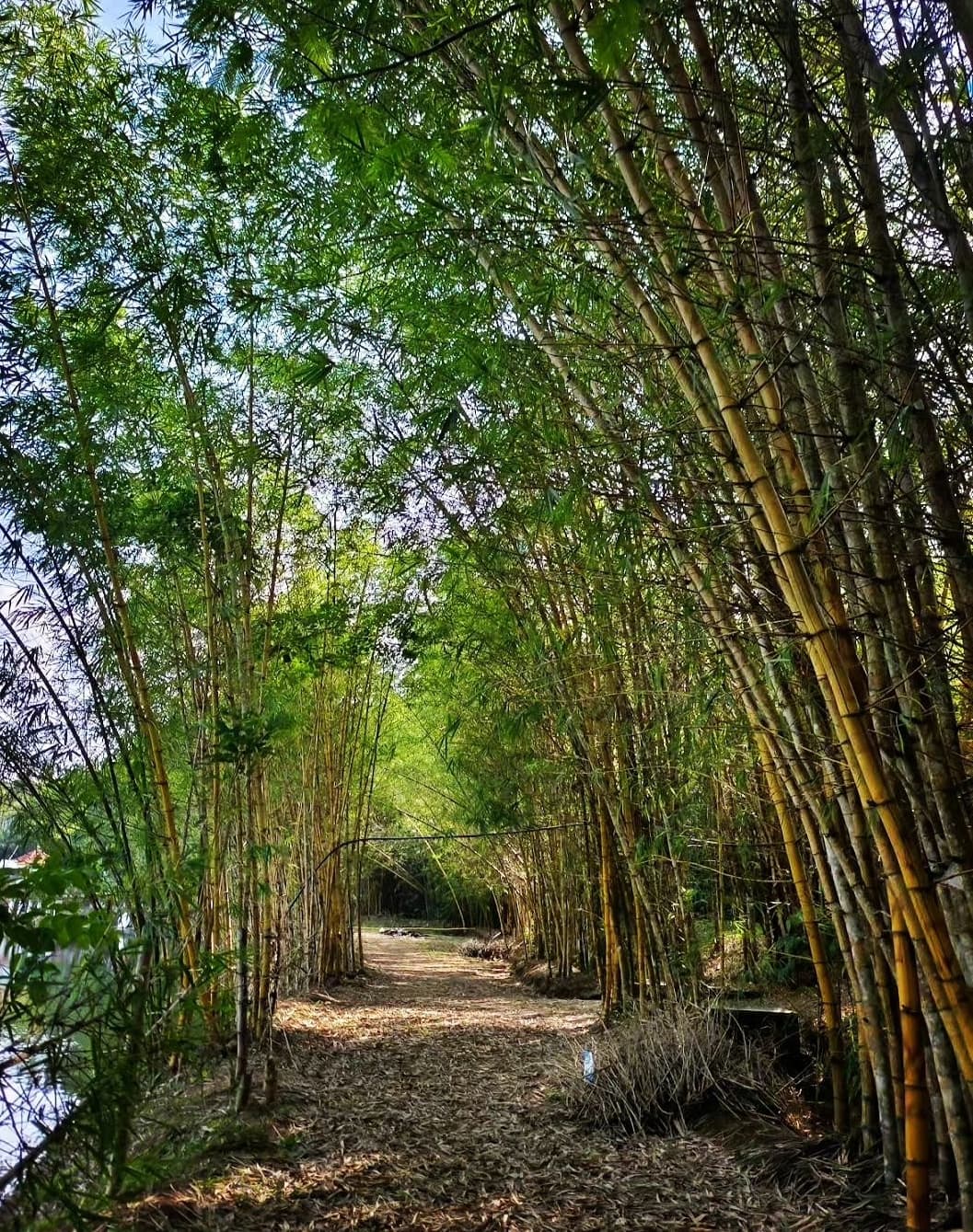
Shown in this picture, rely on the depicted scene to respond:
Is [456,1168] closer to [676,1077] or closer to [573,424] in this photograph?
[676,1077]

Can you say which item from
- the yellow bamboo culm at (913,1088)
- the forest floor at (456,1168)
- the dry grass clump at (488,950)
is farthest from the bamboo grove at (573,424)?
the dry grass clump at (488,950)

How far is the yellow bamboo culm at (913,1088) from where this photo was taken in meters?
1.78

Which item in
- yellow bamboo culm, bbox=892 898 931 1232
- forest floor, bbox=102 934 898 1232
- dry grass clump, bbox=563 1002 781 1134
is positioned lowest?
forest floor, bbox=102 934 898 1232

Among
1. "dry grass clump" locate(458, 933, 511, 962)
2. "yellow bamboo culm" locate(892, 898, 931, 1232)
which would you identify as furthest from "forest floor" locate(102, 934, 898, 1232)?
"dry grass clump" locate(458, 933, 511, 962)

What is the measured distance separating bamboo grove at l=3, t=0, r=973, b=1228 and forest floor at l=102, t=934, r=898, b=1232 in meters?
0.37

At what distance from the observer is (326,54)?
1.90 m

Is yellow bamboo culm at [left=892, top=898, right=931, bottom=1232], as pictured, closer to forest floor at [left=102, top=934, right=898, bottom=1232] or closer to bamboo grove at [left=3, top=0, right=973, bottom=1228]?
bamboo grove at [left=3, top=0, right=973, bottom=1228]

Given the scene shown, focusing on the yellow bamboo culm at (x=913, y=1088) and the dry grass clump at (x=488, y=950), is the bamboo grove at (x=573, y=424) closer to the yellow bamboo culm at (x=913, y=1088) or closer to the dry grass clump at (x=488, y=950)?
the yellow bamboo culm at (x=913, y=1088)

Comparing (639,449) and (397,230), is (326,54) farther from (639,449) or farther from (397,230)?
(639,449)

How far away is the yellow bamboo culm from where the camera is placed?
178 cm

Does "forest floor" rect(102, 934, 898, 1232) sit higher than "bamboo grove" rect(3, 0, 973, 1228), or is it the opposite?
"bamboo grove" rect(3, 0, 973, 1228)

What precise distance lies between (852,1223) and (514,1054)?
2.79 metres

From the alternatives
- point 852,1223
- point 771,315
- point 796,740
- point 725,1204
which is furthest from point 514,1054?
point 771,315

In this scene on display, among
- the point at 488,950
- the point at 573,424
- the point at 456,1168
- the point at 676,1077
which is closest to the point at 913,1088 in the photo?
the point at 676,1077
